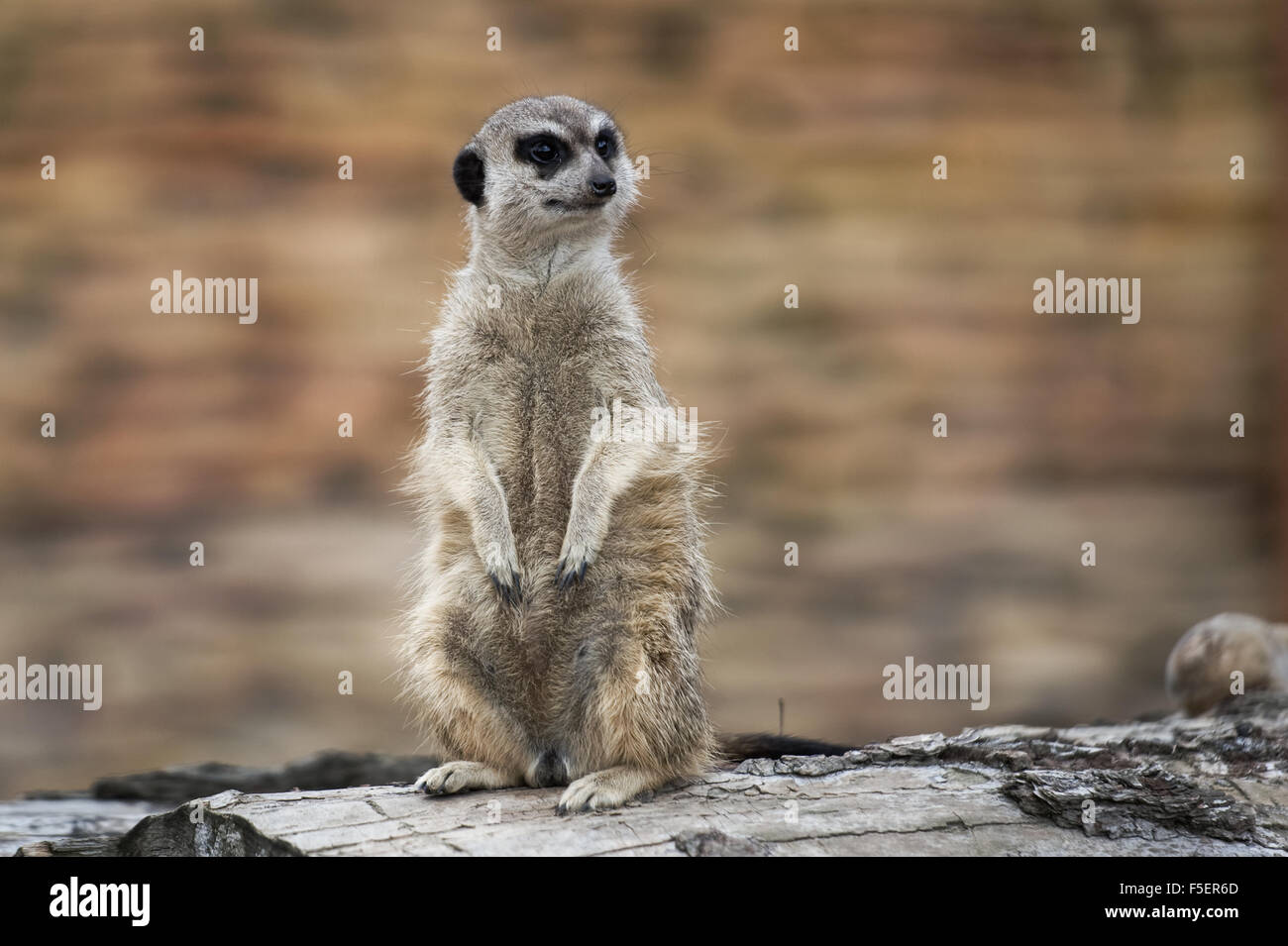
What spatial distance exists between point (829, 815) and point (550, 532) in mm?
967

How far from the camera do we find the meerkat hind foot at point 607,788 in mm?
2701

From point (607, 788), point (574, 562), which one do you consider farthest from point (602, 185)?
point (607, 788)

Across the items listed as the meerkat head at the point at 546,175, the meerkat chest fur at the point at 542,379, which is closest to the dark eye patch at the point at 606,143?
the meerkat head at the point at 546,175

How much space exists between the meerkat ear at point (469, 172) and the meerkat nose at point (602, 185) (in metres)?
0.43

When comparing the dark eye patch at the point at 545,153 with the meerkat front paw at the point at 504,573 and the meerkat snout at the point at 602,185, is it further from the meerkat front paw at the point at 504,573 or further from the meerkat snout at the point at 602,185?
the meerkat front paw at the point at 504,573

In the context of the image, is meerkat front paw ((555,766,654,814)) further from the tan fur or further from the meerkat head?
the meerkat head

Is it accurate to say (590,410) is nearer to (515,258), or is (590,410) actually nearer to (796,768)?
(515,258)

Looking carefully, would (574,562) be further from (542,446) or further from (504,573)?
(542,446)

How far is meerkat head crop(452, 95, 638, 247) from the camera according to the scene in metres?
3.32

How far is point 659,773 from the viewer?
2.85m
